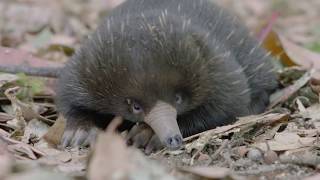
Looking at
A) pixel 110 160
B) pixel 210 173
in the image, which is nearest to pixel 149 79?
pixel 210 173

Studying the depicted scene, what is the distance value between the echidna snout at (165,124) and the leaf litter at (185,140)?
0.26ft

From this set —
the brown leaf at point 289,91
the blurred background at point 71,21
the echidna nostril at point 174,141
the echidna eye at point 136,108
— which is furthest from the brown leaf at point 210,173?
the blurred background at point 71,21

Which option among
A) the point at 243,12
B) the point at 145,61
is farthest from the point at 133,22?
the point at 243,12

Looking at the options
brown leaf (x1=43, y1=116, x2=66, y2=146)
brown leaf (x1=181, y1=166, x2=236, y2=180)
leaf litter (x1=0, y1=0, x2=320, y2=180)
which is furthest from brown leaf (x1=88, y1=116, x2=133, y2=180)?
brown leaf (x1=43, y1=116, x2=66, y2=146)

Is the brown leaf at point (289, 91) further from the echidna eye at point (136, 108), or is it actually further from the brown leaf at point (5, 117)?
the brown leaf at point (5, 117)

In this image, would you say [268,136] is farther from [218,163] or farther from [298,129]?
[218,163]

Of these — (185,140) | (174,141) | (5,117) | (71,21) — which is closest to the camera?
(174,141)

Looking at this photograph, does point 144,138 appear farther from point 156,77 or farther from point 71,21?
point 71,21

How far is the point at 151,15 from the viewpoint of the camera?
3486mm

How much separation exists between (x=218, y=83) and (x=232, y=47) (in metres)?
0.71

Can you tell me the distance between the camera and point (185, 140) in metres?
3.30

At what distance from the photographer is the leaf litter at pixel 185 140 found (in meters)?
2.07

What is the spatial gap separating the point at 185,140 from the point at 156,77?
37 cm

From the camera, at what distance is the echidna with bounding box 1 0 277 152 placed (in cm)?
311
